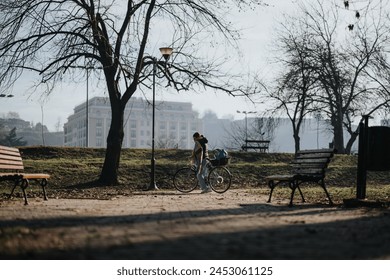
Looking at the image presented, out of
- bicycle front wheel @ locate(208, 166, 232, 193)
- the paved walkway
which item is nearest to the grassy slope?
bicycle front wheel @ locate(208, 166, 232, 193)

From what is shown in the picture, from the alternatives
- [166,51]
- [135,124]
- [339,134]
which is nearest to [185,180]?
[166,51]

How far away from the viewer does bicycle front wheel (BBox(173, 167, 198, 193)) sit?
53.2 feet

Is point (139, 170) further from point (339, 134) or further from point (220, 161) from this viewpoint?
point (339, 134)

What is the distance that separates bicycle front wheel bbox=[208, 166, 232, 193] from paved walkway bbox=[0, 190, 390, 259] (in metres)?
7.38

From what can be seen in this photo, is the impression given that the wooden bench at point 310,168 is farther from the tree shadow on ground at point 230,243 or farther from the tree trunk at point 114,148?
the tree trunk at point 114,148

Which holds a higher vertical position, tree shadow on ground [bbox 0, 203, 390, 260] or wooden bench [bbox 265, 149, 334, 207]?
wooden bench [bbox 265, 149, 334, 207]

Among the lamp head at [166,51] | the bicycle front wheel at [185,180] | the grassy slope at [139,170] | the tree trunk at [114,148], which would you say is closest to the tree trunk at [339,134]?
the grassy slope at [139,170]

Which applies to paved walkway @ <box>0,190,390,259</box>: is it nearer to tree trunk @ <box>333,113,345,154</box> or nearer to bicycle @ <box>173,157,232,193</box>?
bicycle @ <box>173,157,232,193</box>

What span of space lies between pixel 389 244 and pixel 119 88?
1548 cm

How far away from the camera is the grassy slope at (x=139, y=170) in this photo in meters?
18.8

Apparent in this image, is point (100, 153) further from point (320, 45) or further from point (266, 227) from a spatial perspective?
point (266, 227)

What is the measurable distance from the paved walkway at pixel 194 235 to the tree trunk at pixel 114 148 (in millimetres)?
10904

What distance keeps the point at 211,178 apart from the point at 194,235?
10.9m

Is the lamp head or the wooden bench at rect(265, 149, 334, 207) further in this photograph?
the lamp head
